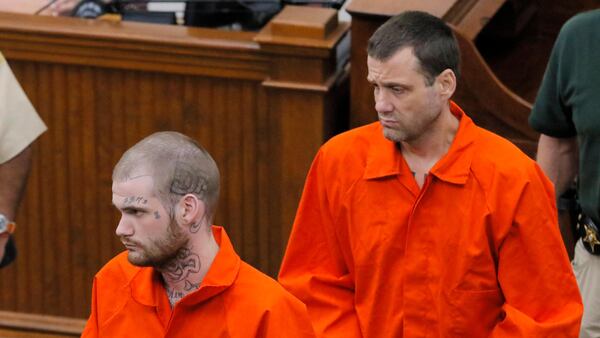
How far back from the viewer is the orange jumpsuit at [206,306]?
11.0 feet

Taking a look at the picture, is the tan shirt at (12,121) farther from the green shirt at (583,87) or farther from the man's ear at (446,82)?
the green shirt at (583,87)

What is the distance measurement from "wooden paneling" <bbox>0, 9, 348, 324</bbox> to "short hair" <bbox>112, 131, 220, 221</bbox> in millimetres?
1905

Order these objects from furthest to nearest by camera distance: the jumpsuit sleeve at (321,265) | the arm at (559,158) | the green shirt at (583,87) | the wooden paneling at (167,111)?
the wooden paneling at (167,111) < the arm at (559,158) < the green shirt at (583,87) < the jumpsuit sleeve at (321,265)

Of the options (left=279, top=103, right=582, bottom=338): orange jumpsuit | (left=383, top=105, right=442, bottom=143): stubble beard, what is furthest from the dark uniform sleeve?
(left=383, top=105, right=442, bottom=143): stubble beard

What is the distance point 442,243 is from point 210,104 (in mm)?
1764

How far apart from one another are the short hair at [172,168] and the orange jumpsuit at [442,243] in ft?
2.19

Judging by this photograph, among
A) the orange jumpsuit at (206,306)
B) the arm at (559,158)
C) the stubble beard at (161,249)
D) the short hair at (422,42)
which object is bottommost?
the arm at (559,158)

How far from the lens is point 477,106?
17.4 ft

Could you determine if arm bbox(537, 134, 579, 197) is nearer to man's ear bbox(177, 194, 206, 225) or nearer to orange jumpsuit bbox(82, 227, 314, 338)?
orange jumpsuit bbox(82, 227, 314, 338)

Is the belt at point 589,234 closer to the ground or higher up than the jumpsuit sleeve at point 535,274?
closer to the ground

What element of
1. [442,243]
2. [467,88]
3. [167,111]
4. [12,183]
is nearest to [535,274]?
[442,243]

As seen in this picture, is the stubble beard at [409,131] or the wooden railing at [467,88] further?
the wooden railing at [467,88]

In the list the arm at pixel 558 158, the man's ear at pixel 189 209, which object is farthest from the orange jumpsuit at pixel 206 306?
the arm at pixel 558 158

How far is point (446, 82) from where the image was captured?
389 centimetres
